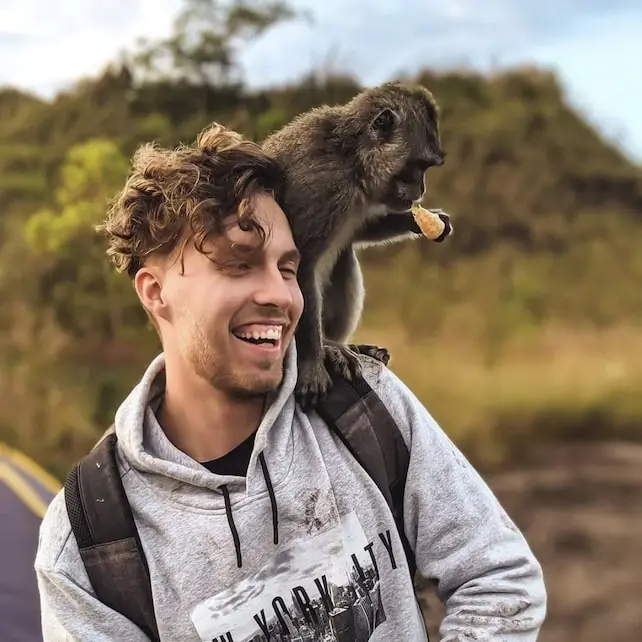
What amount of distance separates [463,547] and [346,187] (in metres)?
1.15

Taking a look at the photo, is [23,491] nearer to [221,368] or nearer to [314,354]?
[314,354]

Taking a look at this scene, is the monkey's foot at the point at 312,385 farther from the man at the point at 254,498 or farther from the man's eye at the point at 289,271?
the man's eye at the point at 289,271

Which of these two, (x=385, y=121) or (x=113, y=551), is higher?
(x=385, y=121)

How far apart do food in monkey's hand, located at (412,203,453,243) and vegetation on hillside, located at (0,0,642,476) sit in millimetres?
2771

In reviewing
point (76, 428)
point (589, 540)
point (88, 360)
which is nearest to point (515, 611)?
point (589, 540)

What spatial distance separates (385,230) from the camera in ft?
7.60

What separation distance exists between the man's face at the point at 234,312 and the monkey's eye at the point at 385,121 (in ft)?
3.36

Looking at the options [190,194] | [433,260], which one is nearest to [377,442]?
[190,194]

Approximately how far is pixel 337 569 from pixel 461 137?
5.64m

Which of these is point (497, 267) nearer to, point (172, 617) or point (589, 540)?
point (589, 540)

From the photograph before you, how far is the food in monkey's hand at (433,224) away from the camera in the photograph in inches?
74.0

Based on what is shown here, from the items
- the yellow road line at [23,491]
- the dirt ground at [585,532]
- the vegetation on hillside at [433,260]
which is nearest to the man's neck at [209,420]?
the yellow road line at [23,491]

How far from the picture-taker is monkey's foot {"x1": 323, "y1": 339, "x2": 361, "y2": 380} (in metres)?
1.47

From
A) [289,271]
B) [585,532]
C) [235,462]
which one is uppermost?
[289,271]
